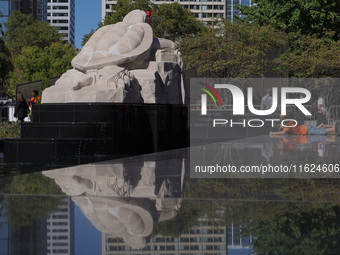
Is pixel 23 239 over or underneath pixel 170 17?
underneath

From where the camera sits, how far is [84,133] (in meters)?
12.0

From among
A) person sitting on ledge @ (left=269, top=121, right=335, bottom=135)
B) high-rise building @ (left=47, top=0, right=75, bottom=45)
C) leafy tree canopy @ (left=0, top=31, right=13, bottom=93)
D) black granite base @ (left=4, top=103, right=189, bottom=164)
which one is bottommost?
black granite base @ (left=4, top=103, right=189, bottom=164)

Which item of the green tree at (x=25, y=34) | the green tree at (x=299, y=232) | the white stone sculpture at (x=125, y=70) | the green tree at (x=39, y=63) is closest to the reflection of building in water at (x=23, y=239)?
the green tree at (x=299, y=232)

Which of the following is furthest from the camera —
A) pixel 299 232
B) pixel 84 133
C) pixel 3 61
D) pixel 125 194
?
pixel 3 61

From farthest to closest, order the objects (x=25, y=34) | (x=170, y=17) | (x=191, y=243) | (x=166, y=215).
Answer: (x=25, y=34), (x=170, y=17), (x=166, y=215), (x=191, y=243)

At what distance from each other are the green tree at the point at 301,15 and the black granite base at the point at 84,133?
85.3ft

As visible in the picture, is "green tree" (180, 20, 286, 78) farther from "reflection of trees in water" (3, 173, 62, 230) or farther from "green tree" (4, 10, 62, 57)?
"green tree" (4, 10, 62, 57)

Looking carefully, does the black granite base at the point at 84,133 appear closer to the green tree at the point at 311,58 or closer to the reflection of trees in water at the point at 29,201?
the reflection of trees in water at the point at 29,201

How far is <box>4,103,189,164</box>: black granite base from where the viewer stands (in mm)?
11578

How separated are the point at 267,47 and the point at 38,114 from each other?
27320 mm

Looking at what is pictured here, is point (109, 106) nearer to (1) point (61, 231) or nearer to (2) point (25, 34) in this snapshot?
(1) point (61, 231)

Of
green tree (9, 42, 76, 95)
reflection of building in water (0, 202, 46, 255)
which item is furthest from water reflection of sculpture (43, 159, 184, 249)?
green tree (9, 42, 76, 95)

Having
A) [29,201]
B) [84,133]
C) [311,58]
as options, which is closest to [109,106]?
[84,133]

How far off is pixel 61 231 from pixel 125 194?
6.03 ft
